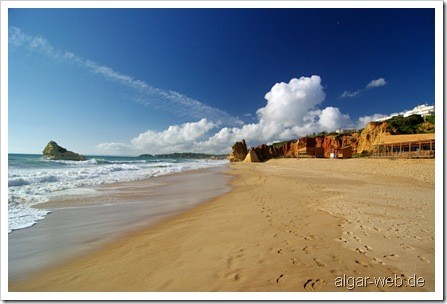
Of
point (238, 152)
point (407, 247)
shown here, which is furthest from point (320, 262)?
point (238, 152)

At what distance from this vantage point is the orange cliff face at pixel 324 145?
1752 inches

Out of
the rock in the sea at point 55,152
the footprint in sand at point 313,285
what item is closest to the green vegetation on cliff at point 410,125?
the footprint in sand at point 313,285

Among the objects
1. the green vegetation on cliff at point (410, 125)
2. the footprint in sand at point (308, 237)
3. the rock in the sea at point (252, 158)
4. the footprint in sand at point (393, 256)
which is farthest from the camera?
the rock in the sea at point (252, 158)

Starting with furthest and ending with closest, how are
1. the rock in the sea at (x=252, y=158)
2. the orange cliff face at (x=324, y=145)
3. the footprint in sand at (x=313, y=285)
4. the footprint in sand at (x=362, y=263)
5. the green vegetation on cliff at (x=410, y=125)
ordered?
the rock in the sea at (x=252, y=158)
the orange cliff face at (x=324, y=145)
the green vegetation on cliff at (x=410, y=125)
the footprint in sand at (x=362, y=263)
the footprint in sand at (x=313, y=285)

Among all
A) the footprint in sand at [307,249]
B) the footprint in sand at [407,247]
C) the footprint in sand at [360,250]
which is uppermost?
the footprint in sand at [407,247]

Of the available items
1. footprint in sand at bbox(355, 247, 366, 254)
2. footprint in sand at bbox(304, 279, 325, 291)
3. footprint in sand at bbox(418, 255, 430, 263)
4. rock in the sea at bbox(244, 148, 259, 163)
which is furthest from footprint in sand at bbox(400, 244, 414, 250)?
rock in the sea at bbox(244, 148, 259, 163)

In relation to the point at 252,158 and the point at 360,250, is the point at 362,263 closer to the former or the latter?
the point at 360,250

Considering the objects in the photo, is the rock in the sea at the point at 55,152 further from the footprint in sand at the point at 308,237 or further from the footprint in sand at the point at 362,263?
the footprint in sand at the point at 362,263

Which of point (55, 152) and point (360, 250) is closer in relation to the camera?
point (360, 250)

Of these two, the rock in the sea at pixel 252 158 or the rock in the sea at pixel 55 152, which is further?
the rock in the sea at pixel 252 158

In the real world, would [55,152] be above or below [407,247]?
above

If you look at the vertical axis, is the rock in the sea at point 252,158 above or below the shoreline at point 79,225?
above

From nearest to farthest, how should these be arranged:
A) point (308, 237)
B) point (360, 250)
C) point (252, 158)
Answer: point (360, 250)
point (308, 237)
point (252, 158)

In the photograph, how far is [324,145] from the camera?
202ft
